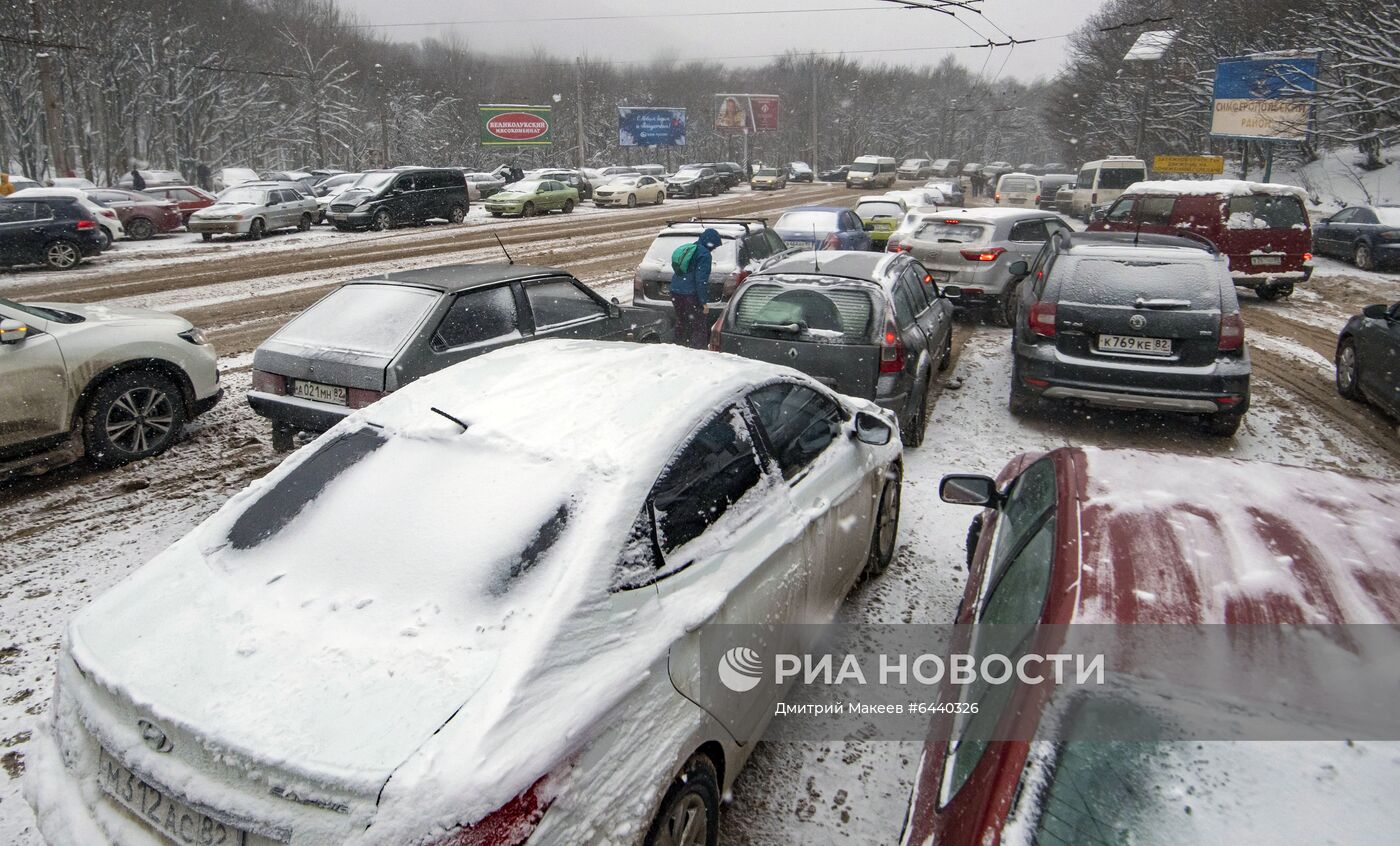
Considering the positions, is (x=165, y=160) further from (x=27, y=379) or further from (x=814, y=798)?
(x=814, y=798)

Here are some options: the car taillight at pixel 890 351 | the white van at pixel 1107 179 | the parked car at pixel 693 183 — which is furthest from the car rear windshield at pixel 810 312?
the parked car at pixel 693 183

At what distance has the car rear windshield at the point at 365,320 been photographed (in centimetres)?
558

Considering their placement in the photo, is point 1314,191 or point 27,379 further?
point 1314,191

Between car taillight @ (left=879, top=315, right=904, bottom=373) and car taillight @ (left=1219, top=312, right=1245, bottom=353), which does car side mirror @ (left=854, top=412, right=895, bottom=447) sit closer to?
car taillight @ (left=879, top=315, right=904, bottom=373)

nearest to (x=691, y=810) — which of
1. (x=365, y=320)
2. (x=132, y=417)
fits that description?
(x=365, y=320)

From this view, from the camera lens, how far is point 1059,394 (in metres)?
6.92

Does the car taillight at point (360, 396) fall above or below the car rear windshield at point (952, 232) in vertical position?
below

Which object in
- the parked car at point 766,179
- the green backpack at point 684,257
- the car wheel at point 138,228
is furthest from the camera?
the parked car at point 766,179

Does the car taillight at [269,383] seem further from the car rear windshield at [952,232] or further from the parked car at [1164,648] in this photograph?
the car rear windshield at [952,232]

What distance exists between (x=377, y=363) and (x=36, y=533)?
7.45 feet

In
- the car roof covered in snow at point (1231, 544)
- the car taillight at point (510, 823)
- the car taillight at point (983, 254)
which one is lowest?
the car taillight at point (510, 823)

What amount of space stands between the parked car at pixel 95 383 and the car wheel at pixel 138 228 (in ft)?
63.2

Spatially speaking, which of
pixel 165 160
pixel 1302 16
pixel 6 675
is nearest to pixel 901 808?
pixel 6 675

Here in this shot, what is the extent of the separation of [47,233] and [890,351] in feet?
58.0
